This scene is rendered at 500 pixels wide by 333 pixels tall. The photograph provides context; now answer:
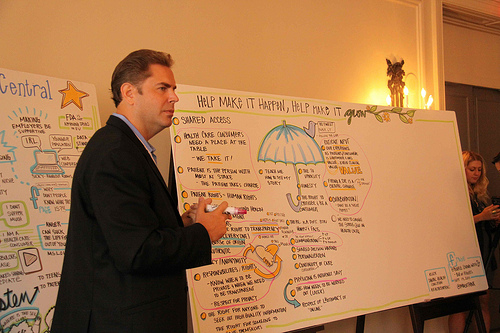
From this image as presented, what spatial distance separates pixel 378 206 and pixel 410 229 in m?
0.28

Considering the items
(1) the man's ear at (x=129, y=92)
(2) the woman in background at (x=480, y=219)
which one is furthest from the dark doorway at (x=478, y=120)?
(1) the man's ear at (x=129, y=92)

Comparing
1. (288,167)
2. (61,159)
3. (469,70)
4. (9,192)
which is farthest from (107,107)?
(469,70)

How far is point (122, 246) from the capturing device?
115 cm

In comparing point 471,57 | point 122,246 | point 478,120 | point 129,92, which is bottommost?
point 122,246

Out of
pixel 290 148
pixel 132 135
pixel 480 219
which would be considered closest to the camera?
pixel 132 135

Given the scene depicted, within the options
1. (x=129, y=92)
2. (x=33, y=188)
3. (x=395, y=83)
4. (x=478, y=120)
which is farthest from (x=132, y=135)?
(x=478, y=120)

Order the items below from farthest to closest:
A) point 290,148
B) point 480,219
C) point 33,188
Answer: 1. point 480,219
2. point 290,148
3. point 33,188

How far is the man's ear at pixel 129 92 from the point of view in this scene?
1.39 meters

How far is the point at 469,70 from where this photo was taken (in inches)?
180

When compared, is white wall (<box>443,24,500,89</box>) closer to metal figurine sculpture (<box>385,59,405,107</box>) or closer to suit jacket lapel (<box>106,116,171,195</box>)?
metal figurine sculpture (<box>385,59,405,107</box>)

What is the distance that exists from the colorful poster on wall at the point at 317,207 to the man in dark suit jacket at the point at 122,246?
2.58 ft

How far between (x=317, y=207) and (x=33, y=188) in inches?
57.9

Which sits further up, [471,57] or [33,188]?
[471,57]

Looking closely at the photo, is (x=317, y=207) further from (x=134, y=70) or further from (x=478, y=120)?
(x=478, y=120)
